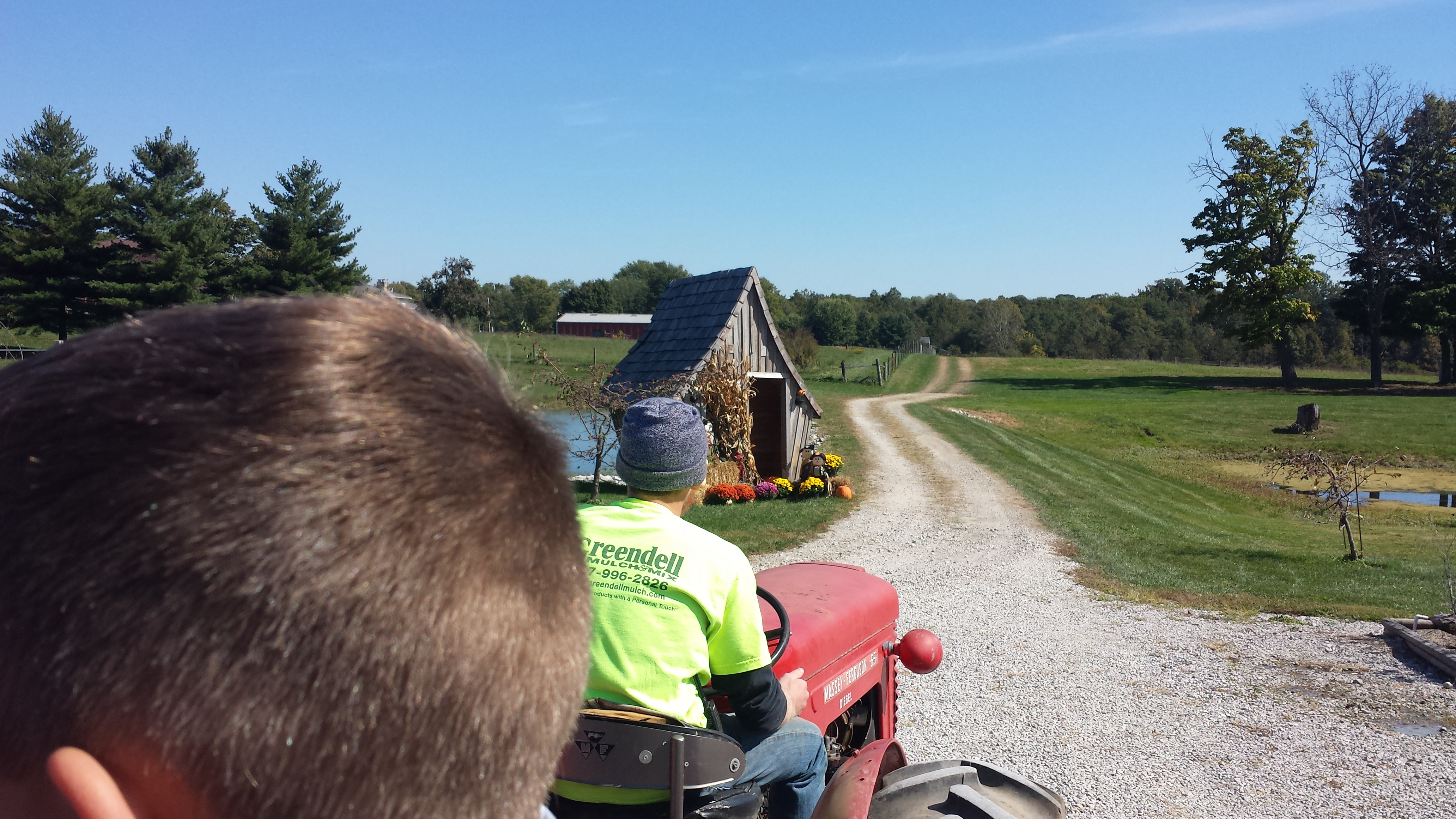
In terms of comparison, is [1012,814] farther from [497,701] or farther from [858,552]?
[858,552]

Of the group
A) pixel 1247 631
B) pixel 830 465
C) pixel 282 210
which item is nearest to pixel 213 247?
pixel 282 210

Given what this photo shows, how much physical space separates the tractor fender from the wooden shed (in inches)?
450

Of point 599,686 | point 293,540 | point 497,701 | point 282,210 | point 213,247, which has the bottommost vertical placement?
point 599,686

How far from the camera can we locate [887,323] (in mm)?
109312

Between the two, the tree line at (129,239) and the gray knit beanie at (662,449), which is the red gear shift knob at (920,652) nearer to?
the gray knit beanie at (662,449)

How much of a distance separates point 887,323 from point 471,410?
364 ft

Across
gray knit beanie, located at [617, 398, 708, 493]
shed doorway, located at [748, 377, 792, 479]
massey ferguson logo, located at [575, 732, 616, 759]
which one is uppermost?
gray knit beanie, located at [617, 398, 708, 493]

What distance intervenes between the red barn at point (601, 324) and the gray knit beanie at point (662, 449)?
279 feet

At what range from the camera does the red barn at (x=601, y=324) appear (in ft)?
294

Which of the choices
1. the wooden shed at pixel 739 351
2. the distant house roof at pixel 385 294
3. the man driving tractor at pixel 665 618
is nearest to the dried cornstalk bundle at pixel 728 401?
the wooden shed at pixel 739 351

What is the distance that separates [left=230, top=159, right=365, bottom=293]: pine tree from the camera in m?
35.4

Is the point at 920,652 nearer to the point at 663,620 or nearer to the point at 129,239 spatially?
the point at 663,620

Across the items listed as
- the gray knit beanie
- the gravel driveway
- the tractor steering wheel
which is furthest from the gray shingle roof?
the gray knit beanie

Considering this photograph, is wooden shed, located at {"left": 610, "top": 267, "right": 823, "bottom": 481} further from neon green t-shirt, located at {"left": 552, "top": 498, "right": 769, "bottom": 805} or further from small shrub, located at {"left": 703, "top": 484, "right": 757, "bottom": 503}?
neon green t-shirt, located at {"left": 552, "top": 498, "right": 769, "bottom": 805}
